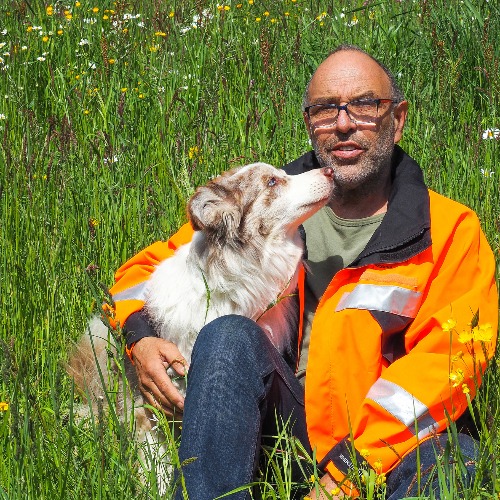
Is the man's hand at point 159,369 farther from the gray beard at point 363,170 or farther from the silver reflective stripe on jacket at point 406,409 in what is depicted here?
the gray beard at point 363,170

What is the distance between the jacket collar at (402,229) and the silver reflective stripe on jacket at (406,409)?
0.53 m

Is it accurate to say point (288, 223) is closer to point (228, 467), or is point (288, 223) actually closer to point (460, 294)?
point (460, 294)

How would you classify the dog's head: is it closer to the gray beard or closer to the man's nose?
the gray beard

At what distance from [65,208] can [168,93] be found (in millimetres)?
1317

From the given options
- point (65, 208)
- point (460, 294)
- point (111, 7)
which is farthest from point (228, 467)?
point (111, 7)

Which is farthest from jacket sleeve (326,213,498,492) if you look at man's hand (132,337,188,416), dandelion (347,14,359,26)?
dandelion (347,14,359,26)

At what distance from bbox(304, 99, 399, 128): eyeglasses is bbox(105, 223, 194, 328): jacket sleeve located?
73cm

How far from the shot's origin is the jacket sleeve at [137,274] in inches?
136

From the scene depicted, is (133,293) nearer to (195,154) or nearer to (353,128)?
(353,128)

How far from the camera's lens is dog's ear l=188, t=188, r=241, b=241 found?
331 cm

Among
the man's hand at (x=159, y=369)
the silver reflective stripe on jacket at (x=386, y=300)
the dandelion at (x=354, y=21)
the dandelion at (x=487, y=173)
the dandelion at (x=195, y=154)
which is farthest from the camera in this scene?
the dandelion at (x=354, y=21)

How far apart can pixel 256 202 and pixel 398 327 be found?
853 millimetres

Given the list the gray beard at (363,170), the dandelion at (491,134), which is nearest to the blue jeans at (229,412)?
the gray beard at (363,170)

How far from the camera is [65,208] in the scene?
4.11m
